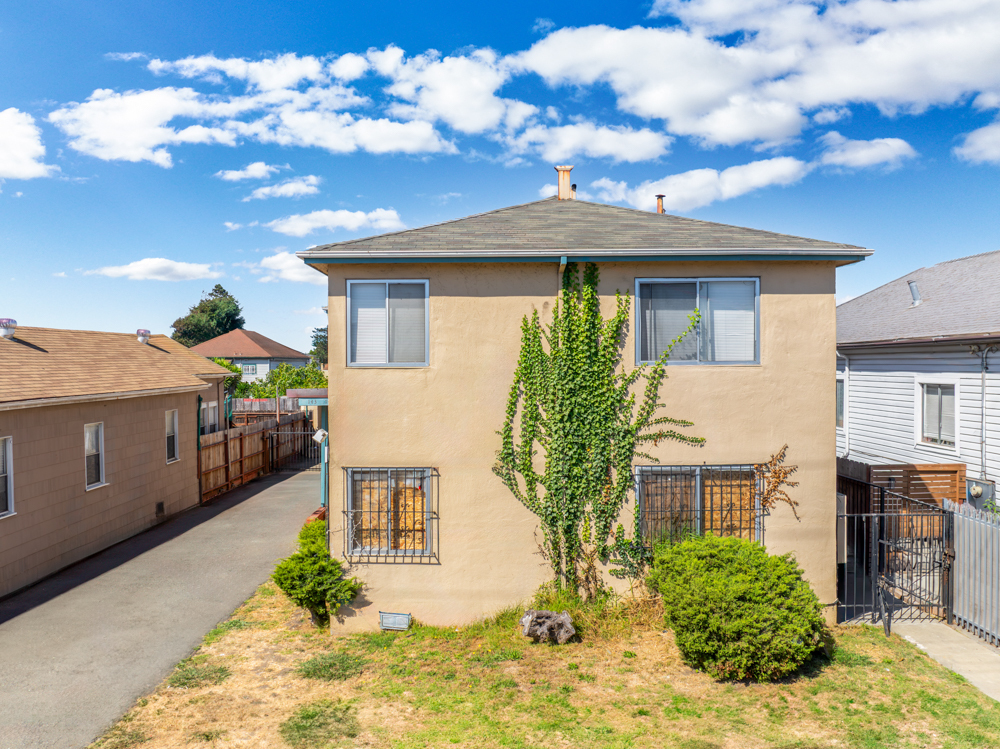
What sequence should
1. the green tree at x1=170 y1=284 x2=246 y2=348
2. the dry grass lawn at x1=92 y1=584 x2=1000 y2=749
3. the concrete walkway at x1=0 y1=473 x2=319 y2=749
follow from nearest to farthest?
the dry grass lawn at x1=92 y1=584 x2=1000 y2=749
the concrete walkway at x1=0 y1=473 x2=319 y2=749
the green tree at x1=170 y1=284 x2=246 y2=348

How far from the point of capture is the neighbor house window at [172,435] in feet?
54.7

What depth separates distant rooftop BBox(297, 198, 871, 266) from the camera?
8.59 metres

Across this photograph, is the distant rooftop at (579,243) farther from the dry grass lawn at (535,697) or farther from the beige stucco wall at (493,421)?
the dry grass lawn at (535,697)

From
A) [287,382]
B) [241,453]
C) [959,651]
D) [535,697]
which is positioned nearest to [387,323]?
[535,697]

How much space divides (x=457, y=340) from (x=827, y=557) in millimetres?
6523

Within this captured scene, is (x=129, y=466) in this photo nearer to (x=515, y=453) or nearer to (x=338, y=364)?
(x=338, y=364)

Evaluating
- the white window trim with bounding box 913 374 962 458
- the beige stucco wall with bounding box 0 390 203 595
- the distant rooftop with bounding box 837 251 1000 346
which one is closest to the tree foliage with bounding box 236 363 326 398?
the beige stucco wall with bounding box 0 390 203 595

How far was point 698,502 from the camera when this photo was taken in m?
8.89

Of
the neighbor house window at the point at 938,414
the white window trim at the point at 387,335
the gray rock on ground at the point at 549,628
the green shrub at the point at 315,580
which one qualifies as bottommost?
the gray rock on ground at the point at 549,628

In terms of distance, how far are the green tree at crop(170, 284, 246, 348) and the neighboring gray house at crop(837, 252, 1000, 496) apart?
223ft

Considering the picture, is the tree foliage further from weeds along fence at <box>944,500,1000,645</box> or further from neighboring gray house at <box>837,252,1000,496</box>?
weeds along fence at <box>944,500,1000,645</box>

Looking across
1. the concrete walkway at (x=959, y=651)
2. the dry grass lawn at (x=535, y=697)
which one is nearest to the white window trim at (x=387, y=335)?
the dry grass lawn at (x=535, y=697)

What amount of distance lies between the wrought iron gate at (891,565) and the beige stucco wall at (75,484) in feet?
46.4

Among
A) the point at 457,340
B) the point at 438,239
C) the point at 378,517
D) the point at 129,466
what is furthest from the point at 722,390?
the point at 129,466
